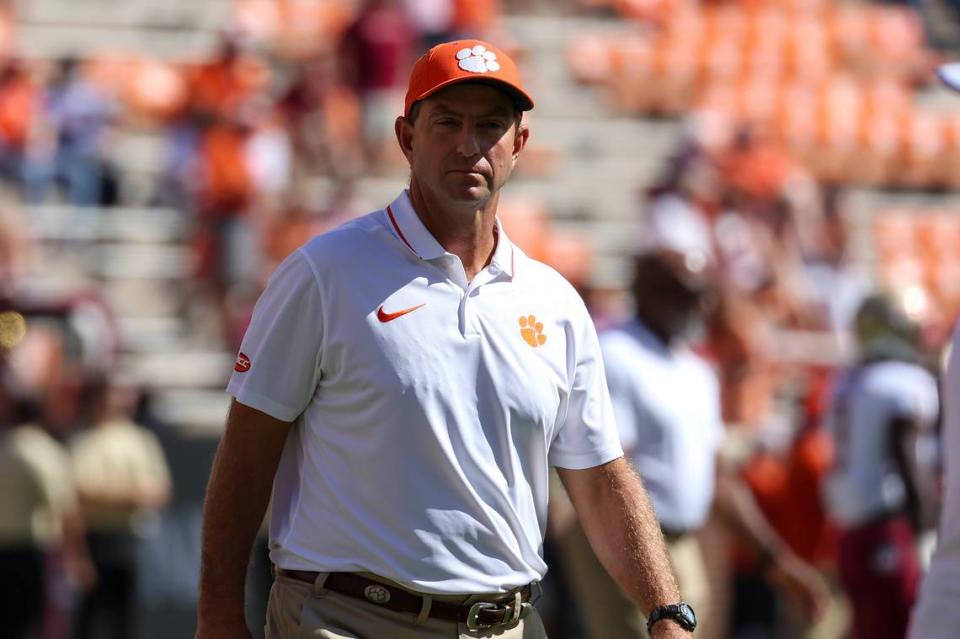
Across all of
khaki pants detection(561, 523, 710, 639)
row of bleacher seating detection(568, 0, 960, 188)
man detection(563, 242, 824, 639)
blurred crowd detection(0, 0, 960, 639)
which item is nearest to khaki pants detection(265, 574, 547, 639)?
khaki pants detection(561, 523, 710, 639)

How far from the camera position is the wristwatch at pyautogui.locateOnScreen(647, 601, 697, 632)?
141 inches

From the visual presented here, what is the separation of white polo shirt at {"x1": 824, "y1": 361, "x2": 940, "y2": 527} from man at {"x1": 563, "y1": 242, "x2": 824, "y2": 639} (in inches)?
36.8

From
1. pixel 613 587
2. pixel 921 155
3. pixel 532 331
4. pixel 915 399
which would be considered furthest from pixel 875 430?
pixel 921 155

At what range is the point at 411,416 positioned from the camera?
3.41m

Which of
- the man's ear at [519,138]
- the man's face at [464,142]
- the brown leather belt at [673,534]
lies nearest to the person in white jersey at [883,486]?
the brown leather belt at [673,534]

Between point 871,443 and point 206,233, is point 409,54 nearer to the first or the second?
point 206,233

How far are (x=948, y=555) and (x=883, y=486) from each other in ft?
13.3

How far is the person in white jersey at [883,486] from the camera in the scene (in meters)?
7.56

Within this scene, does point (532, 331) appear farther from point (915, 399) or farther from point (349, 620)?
point (915, 399)

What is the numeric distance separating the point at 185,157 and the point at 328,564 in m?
8.84

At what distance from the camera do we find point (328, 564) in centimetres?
345

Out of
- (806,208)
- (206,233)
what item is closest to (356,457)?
(206,233)

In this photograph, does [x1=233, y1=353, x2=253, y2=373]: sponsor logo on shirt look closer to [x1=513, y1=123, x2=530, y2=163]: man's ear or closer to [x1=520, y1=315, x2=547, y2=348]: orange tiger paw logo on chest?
[x1=520, y1=315, x2=547, y2=348]: orange tiger paw logo on chest

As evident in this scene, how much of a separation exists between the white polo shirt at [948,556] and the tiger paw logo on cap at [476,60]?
1.11 m
